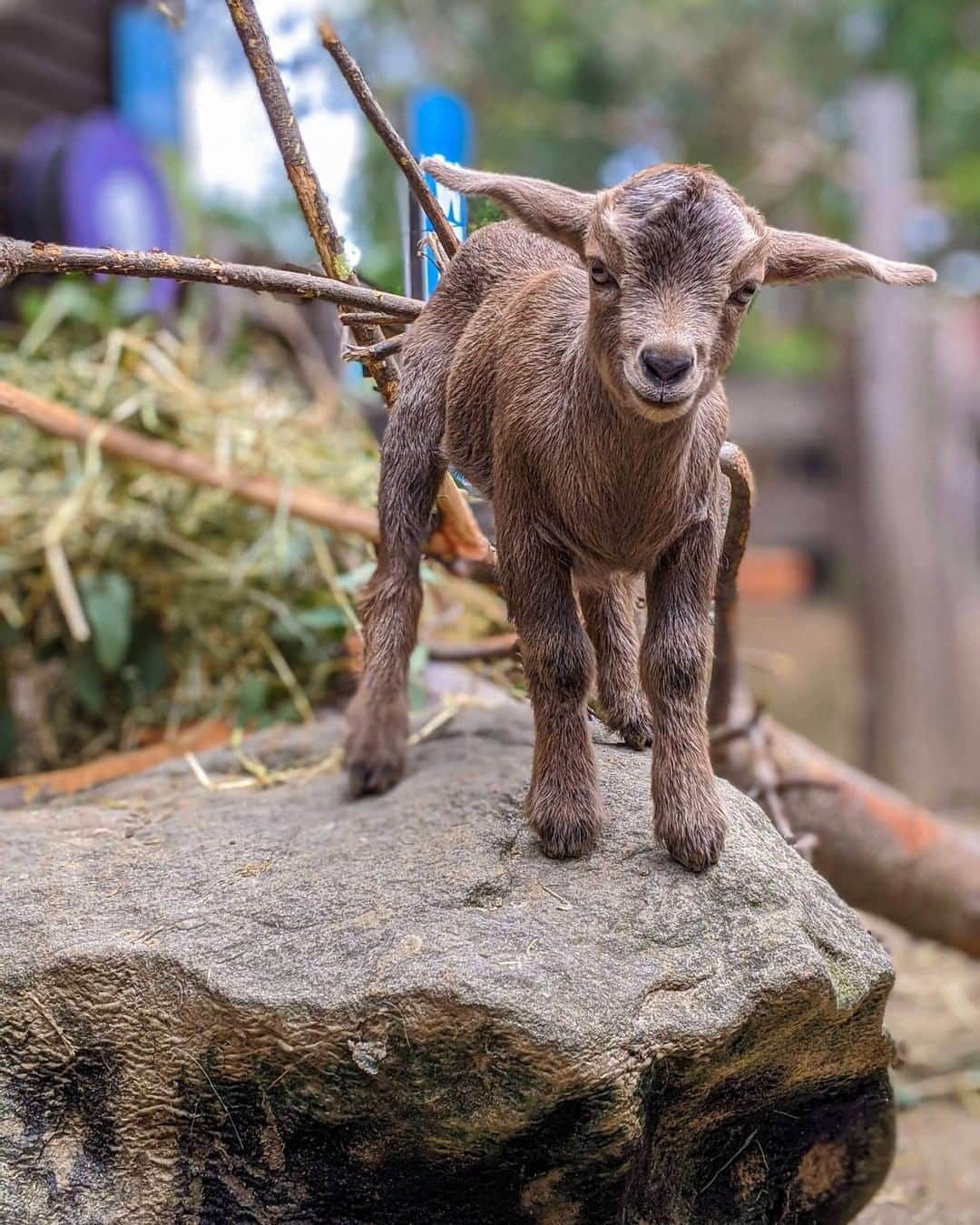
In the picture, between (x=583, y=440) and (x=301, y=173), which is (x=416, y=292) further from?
(x=583, y=440)

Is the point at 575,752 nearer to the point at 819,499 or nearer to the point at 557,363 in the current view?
the point at 557,363

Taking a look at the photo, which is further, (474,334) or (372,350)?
(372,350)

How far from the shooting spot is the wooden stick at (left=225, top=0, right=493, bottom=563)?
6.93 ft

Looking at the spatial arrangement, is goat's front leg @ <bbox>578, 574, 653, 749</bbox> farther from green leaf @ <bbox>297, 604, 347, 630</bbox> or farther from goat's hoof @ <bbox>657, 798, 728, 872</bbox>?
green leaf @ <bbox>297, 604, 347, 630</bbox>

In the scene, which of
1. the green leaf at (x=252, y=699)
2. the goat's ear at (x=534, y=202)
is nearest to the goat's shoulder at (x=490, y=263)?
the goat's ear at (x=534, y=202)

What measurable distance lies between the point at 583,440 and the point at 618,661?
0.52m

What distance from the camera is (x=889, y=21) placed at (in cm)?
906

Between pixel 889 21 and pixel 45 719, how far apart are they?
8067mm

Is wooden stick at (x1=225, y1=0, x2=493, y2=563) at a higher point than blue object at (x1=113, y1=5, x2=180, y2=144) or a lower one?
lower

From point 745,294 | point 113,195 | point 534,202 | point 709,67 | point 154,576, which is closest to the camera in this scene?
point 745,294

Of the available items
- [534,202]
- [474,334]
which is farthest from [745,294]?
[474,334]

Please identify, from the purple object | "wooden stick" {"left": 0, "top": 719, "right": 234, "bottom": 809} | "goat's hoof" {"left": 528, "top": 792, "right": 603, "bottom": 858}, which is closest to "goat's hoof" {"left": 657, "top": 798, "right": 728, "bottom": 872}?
"goat's hoof" {"left": 528, "top": 792, "right": 603, "bottom": 858}

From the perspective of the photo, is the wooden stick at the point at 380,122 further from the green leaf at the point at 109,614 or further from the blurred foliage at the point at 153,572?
the green leaf at the point at 109,614

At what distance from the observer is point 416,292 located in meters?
2.38
